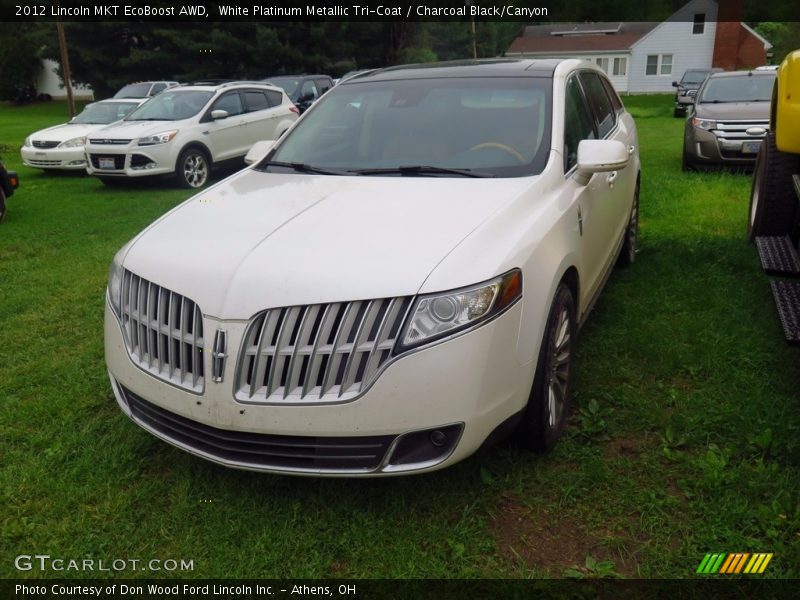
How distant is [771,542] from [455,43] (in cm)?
6247

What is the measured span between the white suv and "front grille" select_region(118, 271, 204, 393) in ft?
27.9

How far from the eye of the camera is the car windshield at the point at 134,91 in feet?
55.7

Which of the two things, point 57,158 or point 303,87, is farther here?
point 303,87

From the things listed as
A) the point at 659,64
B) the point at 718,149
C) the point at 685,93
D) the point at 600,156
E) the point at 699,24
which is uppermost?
the point at 699,24

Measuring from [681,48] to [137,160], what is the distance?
149 ft

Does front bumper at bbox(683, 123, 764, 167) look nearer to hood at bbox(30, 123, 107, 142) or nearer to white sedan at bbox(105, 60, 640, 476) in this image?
white sedan at bbox(105, 60, 640, 476)

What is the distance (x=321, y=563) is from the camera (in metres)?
2.61

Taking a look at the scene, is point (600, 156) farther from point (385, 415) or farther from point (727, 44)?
point (727, 44)

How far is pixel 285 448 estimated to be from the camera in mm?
2631

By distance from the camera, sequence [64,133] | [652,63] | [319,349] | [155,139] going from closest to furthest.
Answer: [319,349]
[155,139]
[64,133]
[652,63]

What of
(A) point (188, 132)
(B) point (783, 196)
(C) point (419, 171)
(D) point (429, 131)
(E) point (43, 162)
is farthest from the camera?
(E) point (43, 162)

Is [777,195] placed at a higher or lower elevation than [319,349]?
lower

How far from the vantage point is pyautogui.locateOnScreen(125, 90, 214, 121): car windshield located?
457 inches

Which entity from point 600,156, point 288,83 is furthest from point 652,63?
point 600,156
